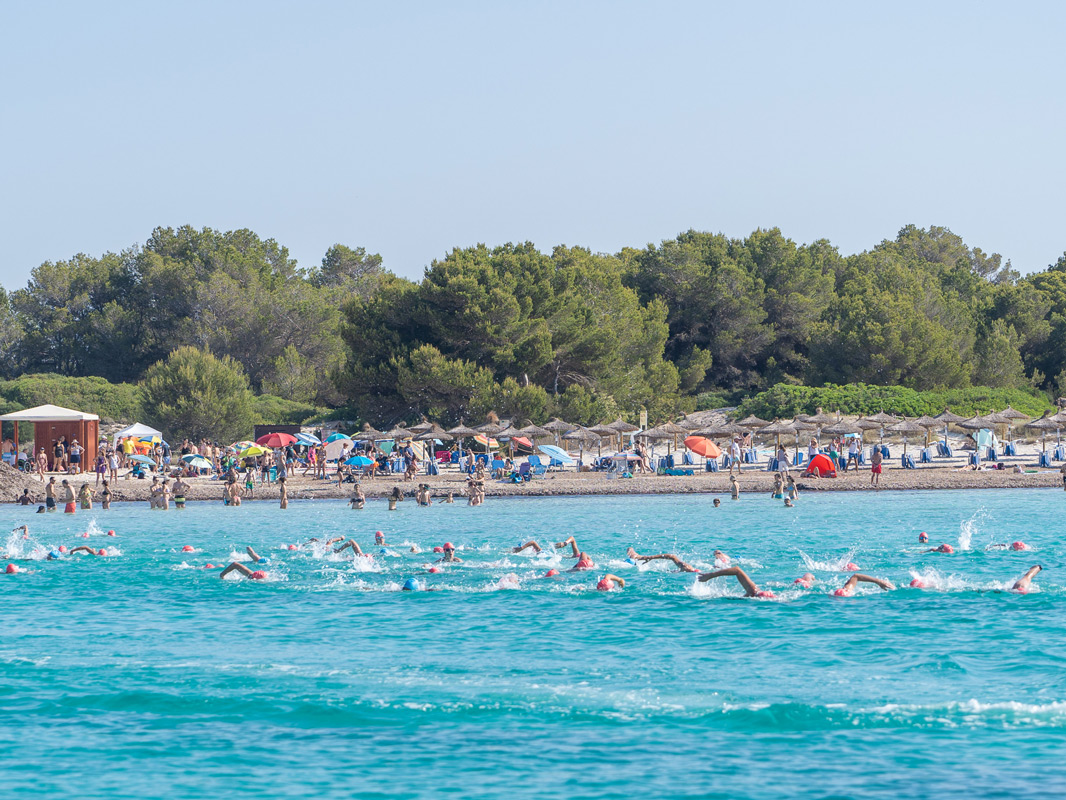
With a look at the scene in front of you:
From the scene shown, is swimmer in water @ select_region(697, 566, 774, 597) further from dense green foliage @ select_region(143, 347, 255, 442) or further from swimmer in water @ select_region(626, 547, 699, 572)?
dense green foliage @ select_region(143, 347, 255, 442)

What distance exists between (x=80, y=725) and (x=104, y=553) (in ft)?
43.5

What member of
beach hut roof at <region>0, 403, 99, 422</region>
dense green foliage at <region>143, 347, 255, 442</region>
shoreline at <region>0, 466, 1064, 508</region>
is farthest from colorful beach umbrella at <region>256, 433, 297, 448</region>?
dense green foliage at <region>143, 347, 255, 442</region>

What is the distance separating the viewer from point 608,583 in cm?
1822

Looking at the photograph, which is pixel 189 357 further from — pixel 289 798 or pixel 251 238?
pixel 289 798

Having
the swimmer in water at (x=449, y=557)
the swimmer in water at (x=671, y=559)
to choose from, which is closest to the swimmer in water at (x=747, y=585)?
the swimmer in water at (x=671, y=559)

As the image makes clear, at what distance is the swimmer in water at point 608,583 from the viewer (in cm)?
1816

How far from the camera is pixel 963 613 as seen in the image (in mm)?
15641

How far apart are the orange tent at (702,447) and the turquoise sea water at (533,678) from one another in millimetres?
14950

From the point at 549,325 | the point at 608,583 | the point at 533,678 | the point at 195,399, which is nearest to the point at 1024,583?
the point at 608,583

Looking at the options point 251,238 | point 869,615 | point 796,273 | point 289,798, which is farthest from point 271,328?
point 289,798

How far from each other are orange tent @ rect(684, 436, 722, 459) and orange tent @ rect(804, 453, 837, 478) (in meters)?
3.34

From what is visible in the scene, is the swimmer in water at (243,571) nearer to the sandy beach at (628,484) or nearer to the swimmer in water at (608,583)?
the swimmer in water at (608,583)

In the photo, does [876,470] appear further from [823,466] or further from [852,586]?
[852,586]

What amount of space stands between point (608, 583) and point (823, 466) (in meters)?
19.9
